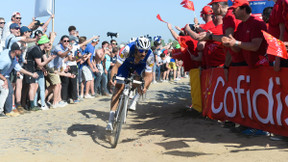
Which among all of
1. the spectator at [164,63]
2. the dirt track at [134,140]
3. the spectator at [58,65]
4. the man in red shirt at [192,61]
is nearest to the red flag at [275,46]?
the dirt track at [134,140]

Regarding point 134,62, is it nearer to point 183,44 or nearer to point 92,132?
point 92,132

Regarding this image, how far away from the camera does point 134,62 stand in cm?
714

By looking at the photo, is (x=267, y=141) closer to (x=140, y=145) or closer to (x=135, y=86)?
(x=140, y=145)

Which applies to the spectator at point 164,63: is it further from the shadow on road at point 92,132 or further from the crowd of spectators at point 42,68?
the shadow on road at point 92,132

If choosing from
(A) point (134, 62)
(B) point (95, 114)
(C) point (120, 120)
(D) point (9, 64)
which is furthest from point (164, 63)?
(C) point (120, 120)

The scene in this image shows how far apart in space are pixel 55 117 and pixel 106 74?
570cm

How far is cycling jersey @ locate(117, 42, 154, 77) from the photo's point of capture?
675cm

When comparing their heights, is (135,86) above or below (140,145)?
above

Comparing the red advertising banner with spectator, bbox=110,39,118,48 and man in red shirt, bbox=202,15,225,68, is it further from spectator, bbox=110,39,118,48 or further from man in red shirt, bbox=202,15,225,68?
spectator, bbox=110,39,118,48

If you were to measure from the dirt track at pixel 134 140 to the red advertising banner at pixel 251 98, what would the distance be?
0.92ft

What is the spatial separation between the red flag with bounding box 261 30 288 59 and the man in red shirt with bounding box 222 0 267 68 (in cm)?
69

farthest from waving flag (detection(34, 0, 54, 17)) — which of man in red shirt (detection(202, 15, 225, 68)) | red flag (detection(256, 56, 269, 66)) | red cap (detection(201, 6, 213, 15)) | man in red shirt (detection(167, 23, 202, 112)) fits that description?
red flag (detection(256, 56, 269, 66))

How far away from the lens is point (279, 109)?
16.6 ft

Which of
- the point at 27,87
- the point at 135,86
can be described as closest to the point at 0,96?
the point at 27,87
